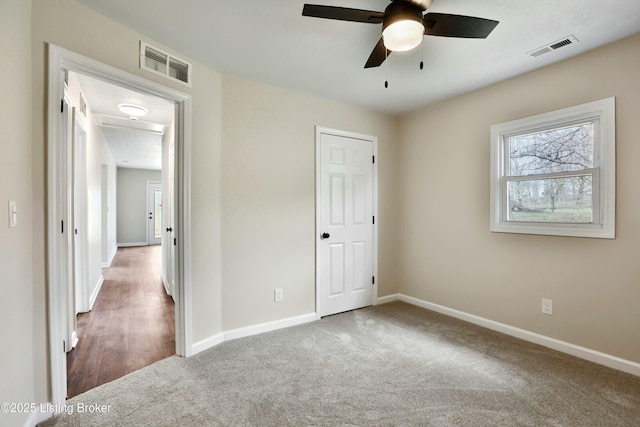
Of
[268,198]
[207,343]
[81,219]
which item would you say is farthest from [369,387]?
[81,219]

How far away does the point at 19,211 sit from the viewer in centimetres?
158

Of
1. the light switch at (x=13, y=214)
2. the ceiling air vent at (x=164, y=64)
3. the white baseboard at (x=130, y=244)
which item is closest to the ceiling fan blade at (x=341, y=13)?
the ceiling air vent at (x=164, y=64)

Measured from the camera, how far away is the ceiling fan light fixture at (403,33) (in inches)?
63.5

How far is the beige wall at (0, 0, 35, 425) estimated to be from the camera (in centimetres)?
140

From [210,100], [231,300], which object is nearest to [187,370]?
[231,300]

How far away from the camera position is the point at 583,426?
5.57ft

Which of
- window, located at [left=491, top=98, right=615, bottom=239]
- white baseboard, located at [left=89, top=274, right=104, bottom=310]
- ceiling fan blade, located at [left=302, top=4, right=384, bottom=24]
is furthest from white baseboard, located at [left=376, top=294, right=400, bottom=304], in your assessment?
white baseboard, located at [left=89, top=274, right=104, bottom=310]

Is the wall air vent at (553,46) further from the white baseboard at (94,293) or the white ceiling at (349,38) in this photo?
the white baseboard at (94,293)

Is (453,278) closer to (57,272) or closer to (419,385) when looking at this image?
(419,385)

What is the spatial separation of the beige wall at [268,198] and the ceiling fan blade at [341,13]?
1.55 metres

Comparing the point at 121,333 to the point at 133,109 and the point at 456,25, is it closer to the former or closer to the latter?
the point at 133,109

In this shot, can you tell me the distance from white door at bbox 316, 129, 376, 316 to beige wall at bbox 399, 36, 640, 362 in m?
0.59

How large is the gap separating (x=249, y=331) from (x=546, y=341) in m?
2.78

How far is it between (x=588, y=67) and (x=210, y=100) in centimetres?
323
